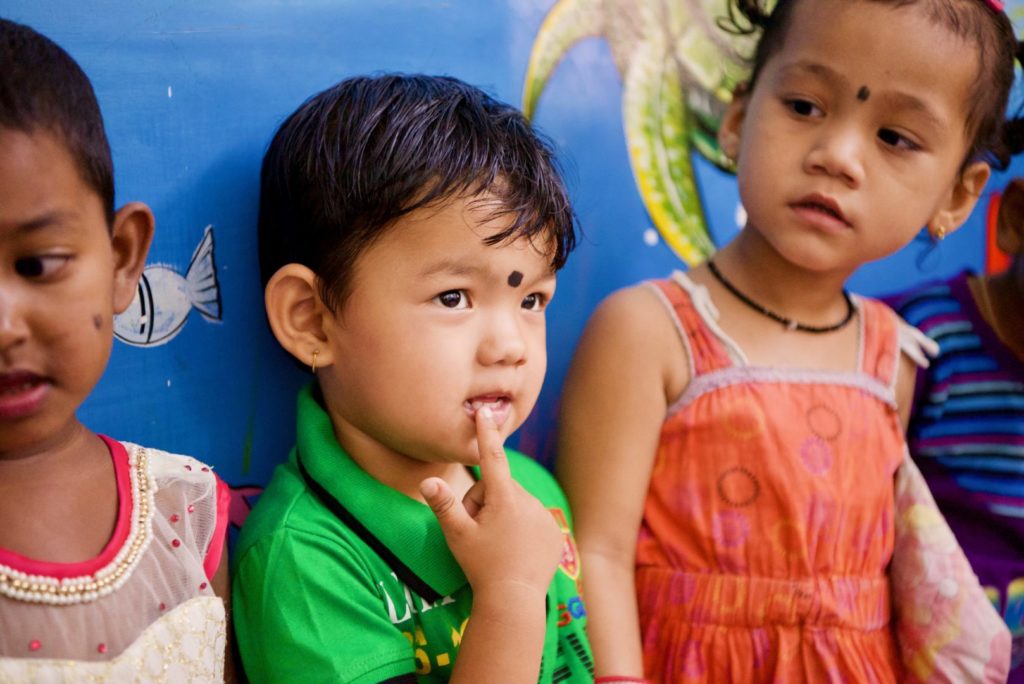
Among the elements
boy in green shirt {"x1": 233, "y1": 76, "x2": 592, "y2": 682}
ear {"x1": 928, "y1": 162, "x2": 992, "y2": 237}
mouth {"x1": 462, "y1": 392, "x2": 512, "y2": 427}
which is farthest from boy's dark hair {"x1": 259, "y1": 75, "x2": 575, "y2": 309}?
ear {"x1": 928, "y1": 162, "x2": 992, "y2": 237}

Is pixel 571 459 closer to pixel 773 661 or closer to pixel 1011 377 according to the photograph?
pixel 773 661

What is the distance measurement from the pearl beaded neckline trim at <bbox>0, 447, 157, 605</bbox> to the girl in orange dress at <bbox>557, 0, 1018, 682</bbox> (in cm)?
55

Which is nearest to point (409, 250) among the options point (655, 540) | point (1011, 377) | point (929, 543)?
point (655, 540)

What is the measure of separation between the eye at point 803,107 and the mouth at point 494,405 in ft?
1.84

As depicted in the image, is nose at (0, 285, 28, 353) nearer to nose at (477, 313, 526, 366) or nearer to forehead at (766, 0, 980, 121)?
nose at (477, 313, 526, 366)

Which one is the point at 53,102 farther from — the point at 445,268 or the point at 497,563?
the point at 497,563

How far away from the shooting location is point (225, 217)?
1.07m

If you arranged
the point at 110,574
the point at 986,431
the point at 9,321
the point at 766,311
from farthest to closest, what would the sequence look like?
the point at 986,431
the point at 766,311
the point at 110,574
the point at 9,321

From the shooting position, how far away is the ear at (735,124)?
1349 mm

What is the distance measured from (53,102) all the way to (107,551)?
36cm

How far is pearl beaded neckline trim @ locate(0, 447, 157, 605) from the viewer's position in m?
0.76

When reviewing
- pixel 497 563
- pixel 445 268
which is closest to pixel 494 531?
pixel 497 563

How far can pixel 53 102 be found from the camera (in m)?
0.76

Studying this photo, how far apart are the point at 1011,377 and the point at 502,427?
0.87m
